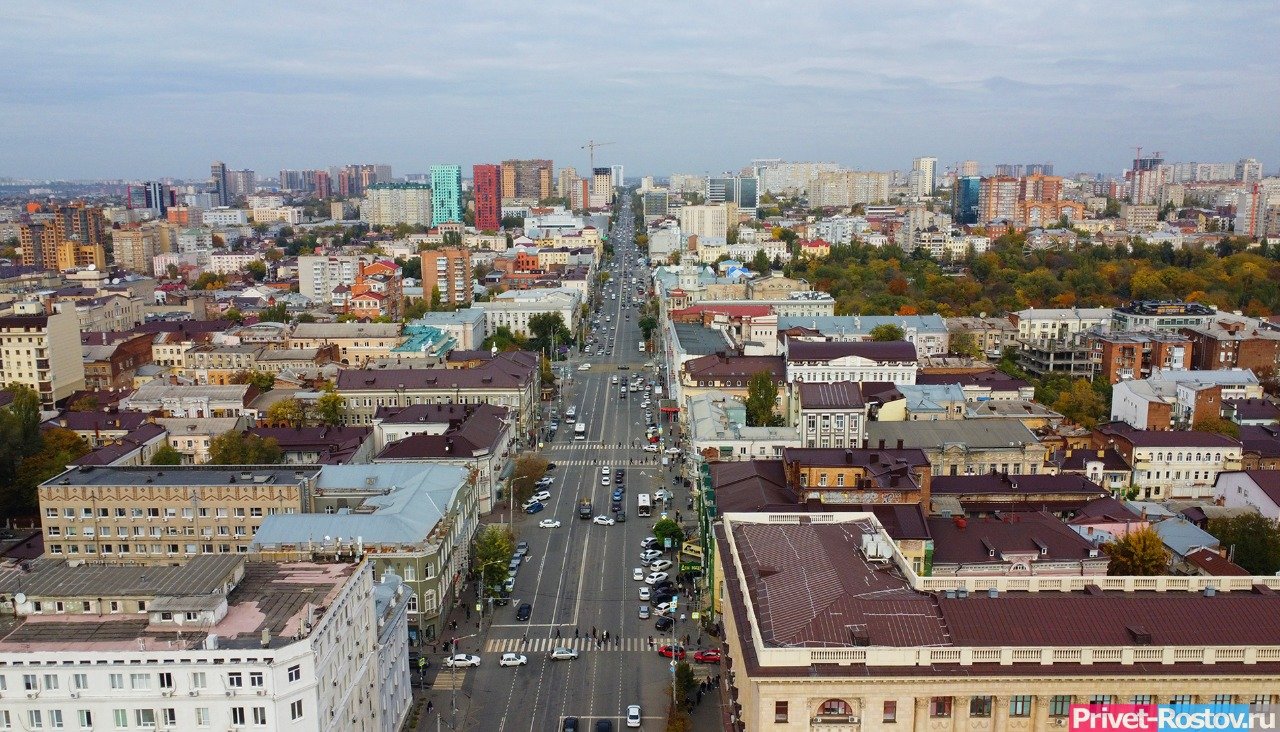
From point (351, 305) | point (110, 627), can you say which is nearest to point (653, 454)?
point (110, 627)

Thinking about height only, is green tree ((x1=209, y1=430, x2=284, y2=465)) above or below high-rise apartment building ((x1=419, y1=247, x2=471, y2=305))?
below

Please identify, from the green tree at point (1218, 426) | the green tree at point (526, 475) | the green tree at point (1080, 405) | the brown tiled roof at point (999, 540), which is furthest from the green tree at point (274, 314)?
the green tree at point (1218, 426)

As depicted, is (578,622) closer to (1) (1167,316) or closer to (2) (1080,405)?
(2) (1080,405)

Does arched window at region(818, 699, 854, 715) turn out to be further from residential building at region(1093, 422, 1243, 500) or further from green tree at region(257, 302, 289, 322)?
green tree at region(257, 302, 289, 322)

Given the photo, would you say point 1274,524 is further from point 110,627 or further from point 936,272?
point 936,272

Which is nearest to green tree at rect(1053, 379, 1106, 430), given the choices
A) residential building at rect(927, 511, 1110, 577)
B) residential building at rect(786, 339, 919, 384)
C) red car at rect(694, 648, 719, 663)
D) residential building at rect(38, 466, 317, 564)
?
residential building at rect(786, 339, 919, 384)
